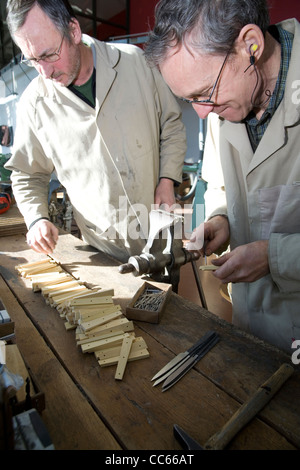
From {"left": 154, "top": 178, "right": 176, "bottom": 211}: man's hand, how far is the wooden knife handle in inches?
48.1

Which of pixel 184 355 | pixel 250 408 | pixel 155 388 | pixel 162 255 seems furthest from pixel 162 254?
pixel 250 408

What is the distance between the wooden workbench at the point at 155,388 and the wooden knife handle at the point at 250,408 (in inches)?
1.0

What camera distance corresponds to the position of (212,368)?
1089 millimetres

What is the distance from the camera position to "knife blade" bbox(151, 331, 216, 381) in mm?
1061

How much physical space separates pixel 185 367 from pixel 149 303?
425 millimetres

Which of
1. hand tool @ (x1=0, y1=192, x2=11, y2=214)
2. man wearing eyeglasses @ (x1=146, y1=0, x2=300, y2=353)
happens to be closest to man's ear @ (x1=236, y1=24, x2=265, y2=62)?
man wearing eyeglasses @ (x1=146, y1=0, x2=300, y2=353)

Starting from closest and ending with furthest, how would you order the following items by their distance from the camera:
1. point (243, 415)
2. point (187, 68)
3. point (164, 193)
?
point (243, 415) < point (187, 68) < point (164, 193)

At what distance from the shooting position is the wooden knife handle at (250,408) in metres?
0.79

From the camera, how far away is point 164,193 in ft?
6.74

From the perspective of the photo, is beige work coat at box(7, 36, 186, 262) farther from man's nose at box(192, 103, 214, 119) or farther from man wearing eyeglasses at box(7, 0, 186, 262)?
man's nose at box(192, 103, 214, 119)

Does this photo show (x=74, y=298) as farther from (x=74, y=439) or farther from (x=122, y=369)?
(x=74, y=439)

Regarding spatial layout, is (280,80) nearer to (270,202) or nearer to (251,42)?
(251,42)

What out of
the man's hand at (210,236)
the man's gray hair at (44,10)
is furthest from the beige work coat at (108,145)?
the man's hand at (210,236)
